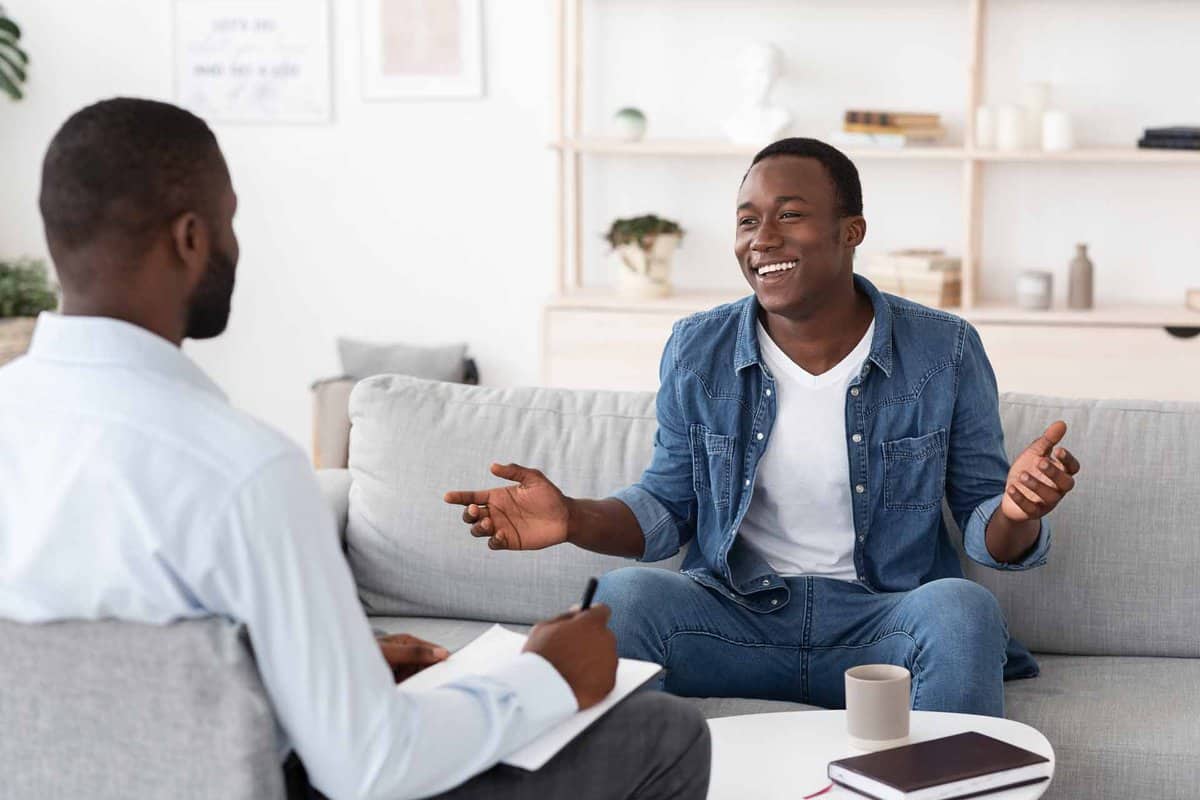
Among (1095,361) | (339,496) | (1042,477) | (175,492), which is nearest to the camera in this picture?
(175,492)

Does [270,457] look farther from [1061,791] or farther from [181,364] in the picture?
[1061,791]

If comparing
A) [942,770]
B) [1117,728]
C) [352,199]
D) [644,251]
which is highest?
[352,199]

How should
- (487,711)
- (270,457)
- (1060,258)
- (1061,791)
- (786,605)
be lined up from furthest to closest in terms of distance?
1. (1060,258)
2. (786,605)
3. (1061,791)
4. (487,711)
5. (270,457)

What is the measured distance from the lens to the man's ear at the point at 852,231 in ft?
7.60

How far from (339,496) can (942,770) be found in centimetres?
130

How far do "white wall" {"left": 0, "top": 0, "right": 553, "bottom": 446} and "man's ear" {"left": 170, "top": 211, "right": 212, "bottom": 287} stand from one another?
3142mm

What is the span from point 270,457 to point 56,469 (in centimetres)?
17

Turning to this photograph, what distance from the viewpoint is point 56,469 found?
1209 millimetres

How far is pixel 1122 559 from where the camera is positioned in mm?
2287

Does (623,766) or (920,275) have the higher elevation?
(920,275)

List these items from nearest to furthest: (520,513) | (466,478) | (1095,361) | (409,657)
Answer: (409,657)
(520,513)
(466,478)
(1095,361)

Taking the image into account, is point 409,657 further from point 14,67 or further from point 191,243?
point 14,67

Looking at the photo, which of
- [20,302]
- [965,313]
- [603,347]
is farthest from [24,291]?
[965,313]

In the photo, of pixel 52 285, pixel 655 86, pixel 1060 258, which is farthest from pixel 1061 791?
pixel 52 285
